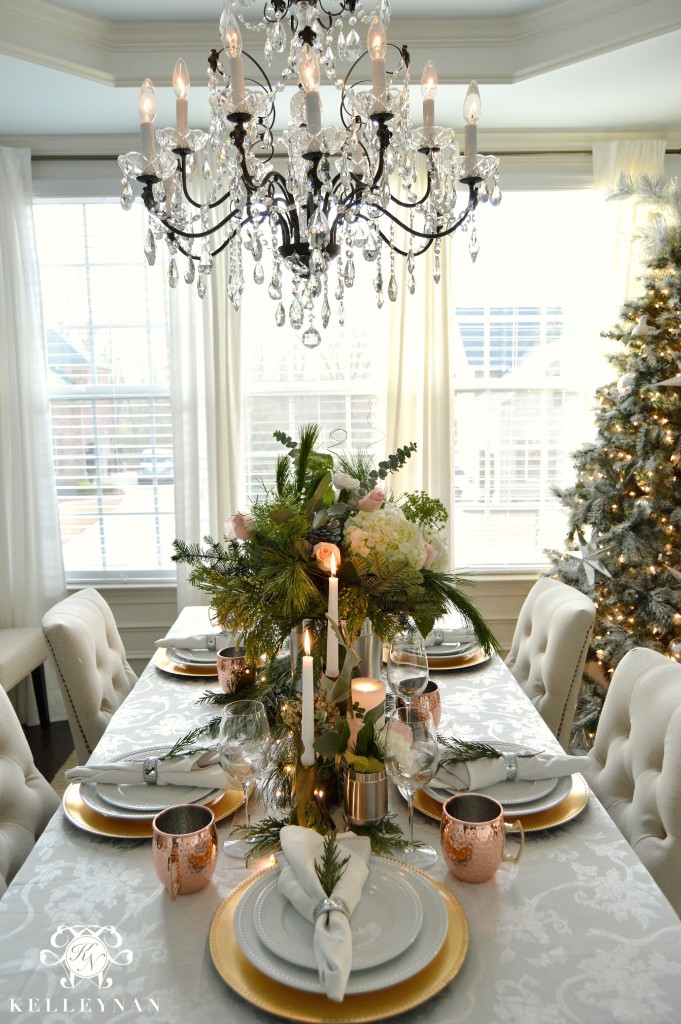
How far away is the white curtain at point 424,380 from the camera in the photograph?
3879 millimetres

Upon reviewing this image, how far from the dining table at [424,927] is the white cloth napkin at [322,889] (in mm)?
53

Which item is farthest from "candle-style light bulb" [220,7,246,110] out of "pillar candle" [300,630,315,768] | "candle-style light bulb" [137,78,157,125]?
"pillar candle" [300,630,315,768]

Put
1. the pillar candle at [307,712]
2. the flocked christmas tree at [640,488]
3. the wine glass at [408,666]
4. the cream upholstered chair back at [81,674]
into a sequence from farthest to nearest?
the flocked christmas tree at [640,488]
the cream upholstered chair back at [81,674]
the wine glass at [408,666]
the pillar candle at [307,712]

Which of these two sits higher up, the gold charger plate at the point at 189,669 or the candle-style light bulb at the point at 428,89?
the candle-style light bulb at the point at 428,89

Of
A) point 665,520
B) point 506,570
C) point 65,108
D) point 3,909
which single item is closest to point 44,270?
point 65,108

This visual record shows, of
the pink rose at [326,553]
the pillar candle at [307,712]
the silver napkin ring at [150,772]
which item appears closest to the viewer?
the pillar candle at [307,712]

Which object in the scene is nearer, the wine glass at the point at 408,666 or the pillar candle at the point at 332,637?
the pillar candle at the point at 332,637

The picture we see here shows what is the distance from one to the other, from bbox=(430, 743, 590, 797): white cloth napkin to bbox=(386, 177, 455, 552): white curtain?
252cm

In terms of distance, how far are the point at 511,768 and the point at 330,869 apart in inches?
21.3

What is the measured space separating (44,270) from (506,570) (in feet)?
9.01

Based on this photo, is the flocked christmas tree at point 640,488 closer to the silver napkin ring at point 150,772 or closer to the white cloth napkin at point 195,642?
the white cloth napkin at point 195,642

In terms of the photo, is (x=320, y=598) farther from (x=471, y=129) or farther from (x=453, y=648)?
(x=471, y=129)

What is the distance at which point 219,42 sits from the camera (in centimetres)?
326

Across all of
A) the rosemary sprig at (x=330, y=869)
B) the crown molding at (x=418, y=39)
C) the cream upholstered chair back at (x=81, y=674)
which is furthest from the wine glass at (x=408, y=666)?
the crown molding at (x=418, y=39)
